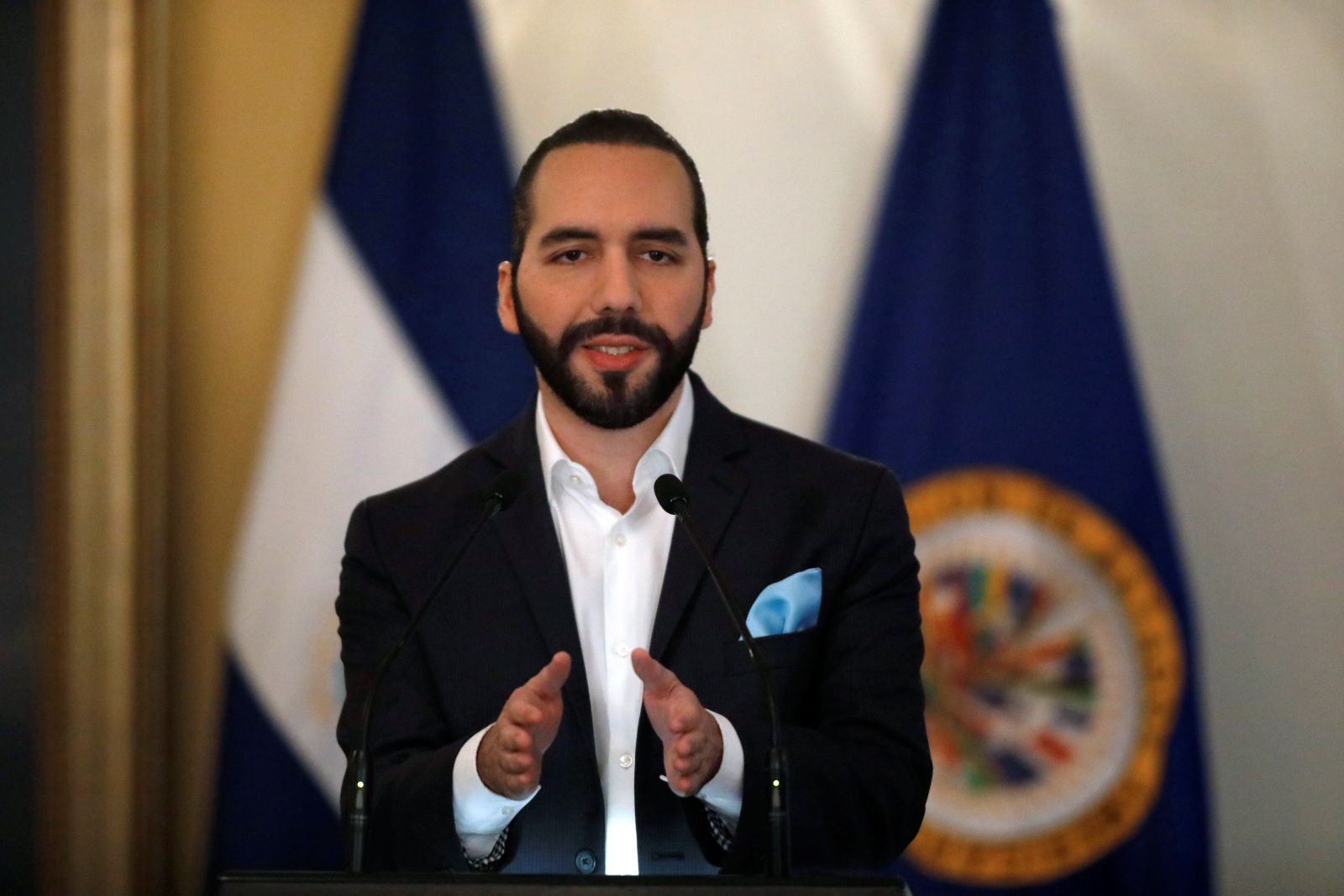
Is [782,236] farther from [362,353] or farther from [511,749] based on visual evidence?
[511,749]

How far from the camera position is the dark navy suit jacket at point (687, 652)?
1.80m

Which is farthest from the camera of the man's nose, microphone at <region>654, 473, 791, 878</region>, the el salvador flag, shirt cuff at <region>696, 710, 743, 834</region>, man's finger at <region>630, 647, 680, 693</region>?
the el salvador flag

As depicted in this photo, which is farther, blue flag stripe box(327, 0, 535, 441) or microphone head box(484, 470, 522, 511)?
blue flag stripe box(327, 0, 535, 441)

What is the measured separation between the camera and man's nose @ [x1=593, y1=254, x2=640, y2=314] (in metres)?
2.03

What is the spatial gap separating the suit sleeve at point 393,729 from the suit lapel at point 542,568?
162mm

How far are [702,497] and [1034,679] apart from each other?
1723 millimetres

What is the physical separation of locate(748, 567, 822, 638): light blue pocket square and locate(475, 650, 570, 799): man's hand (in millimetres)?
447

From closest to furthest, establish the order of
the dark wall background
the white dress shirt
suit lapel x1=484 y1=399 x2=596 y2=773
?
the white dress shirt → suit lapel x1=484 y1=399 x2=596 y2=773 → the dark wall background

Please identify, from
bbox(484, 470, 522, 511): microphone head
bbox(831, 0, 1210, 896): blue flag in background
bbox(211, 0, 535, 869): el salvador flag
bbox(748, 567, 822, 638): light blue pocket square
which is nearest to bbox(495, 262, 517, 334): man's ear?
bbox(484, 470, 522, 511): microphone head

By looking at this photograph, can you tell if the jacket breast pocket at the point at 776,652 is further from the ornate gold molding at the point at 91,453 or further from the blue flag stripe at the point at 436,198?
the ornate gold molding at the point at 91,453

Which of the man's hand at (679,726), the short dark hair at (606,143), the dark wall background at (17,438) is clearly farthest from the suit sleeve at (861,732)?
the dark wall background at (17,438)

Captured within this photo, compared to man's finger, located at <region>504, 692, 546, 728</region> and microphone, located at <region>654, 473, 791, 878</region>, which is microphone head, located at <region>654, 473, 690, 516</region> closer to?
microphone, located at <region>654, 473, 791, 878</region>

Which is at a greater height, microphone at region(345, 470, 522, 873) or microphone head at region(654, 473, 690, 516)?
microphone head at region(654, 473, 690, 516)

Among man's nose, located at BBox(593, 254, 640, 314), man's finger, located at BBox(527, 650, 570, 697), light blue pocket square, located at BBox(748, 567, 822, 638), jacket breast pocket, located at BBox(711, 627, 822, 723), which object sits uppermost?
man's nose, located at BBox(593, 254, 640, 314)
